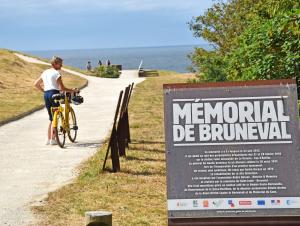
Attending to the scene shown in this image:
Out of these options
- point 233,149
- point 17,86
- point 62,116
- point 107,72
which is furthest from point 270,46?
point 107,72

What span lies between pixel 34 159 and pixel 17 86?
846 inches

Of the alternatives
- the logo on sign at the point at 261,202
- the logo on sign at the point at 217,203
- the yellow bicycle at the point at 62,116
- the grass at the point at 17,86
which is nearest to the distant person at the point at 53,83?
the yellow bicycle at the point at 62,116

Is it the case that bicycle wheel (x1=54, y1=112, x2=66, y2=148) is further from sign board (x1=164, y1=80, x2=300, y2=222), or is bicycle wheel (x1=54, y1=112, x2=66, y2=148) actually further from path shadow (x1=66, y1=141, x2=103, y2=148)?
sign board (x1=164, y1=80, x2=300, y2=222)

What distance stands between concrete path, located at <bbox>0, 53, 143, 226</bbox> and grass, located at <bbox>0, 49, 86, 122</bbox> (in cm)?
140

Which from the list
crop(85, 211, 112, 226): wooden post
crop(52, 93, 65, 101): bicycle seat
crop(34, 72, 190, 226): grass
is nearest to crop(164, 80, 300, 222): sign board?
Result: crop(85, 211, 112, 226): wooden post

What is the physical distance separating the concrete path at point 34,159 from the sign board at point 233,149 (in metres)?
2.52

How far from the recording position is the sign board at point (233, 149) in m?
5.06

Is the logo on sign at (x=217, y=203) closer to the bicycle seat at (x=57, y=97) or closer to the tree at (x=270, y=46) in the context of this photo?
the tree at (x=270, y=46)

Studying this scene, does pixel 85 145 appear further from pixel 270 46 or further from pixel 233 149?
pixel 233 149

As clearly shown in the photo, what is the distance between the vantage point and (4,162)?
35.9ft

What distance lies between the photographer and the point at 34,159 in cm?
1112

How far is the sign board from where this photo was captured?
16.6 feet

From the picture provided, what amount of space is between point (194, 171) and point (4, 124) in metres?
12.7

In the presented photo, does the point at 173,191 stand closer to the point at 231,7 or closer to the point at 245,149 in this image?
the point at 245,149
